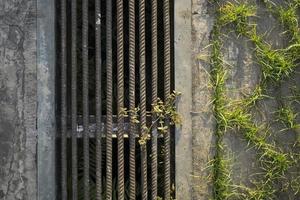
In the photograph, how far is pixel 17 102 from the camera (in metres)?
4.30

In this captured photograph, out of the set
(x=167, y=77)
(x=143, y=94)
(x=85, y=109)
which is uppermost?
(x=167, y=77)

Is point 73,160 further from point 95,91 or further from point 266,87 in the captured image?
point 266,87

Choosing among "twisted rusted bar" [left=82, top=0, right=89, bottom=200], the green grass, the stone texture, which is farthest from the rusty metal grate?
the green grass

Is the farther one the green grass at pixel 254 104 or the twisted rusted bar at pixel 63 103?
the green grass at pixel 254 104

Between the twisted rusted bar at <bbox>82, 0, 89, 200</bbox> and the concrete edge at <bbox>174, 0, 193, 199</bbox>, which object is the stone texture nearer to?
the twisted rusted bar at <bbox>82, 0, 89, 200</bbox>

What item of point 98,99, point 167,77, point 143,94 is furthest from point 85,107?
point 167,77

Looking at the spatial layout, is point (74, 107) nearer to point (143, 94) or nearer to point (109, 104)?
point (109, 104)

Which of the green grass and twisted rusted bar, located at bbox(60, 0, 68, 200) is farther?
the green grass

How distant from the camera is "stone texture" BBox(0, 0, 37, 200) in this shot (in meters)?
4.30

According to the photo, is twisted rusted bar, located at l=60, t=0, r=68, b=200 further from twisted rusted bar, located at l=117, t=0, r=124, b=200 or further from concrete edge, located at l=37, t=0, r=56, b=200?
twisted rusted bar, located at l=117, t=0, r=124, b=200

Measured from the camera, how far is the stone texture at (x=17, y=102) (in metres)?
4.30

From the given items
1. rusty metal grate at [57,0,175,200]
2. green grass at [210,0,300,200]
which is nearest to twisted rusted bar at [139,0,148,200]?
rusty metal grate at [57,0,175,200]

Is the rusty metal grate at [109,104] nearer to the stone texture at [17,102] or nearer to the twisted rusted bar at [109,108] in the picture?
the twisted rusted bar at [109,108]

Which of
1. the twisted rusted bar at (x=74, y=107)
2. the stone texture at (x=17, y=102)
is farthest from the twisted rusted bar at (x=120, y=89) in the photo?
the stone texture at (x=17, y=102)
